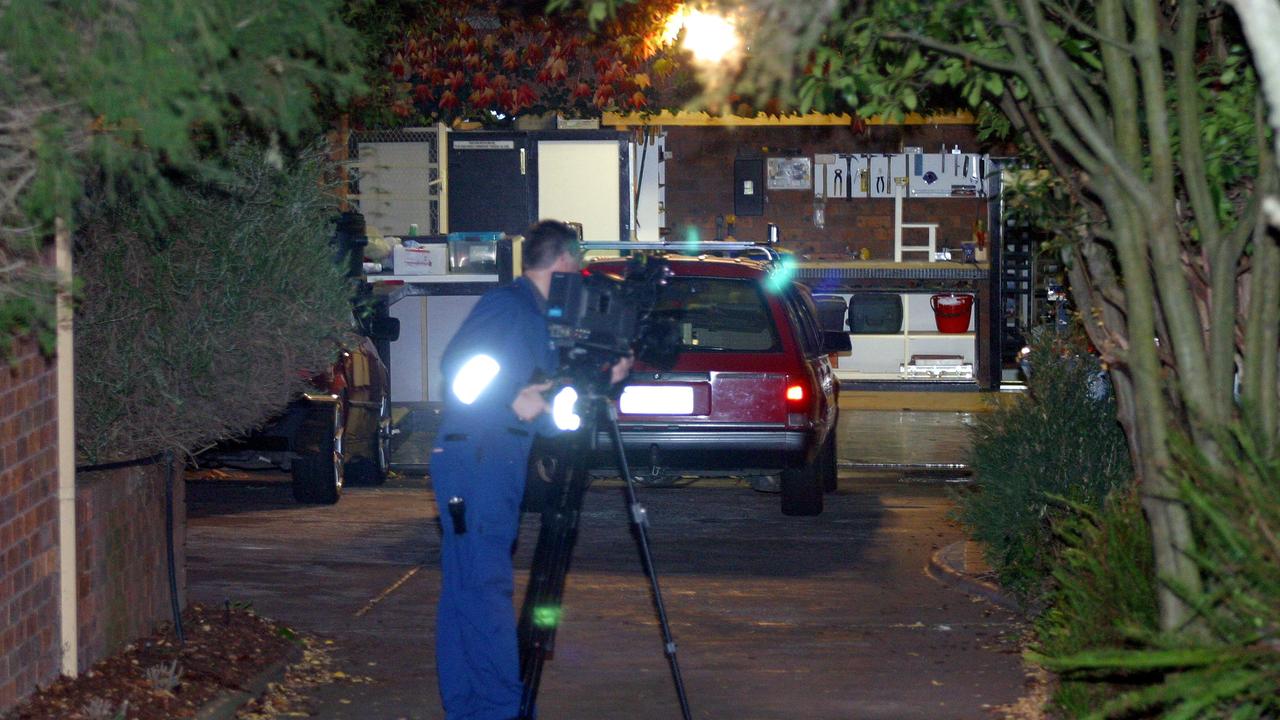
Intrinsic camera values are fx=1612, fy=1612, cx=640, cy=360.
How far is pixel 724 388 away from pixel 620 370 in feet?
14.1

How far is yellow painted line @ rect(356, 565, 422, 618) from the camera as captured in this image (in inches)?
331

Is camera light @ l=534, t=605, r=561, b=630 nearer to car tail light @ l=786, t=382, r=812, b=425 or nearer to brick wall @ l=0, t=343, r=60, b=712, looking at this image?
brick wall @ l=0, t=343, r=60, b=712

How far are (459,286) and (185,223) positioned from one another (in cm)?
1033

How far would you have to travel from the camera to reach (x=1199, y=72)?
21.0ft

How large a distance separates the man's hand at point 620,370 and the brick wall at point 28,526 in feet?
6.77

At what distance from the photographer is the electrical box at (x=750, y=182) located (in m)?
20.7

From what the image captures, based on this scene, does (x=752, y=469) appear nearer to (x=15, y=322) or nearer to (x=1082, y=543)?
(x=1082, y=543)

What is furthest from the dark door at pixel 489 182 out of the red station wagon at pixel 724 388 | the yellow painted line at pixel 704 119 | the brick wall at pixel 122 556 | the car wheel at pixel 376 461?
the brick wall at pixel 122 556

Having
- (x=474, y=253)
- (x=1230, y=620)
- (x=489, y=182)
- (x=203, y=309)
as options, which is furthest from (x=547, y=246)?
(x=489, y=182)

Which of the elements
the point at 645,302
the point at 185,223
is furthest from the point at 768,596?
the point at 185,223

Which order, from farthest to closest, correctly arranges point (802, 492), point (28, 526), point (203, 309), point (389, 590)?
1. point (802, 492)
2. point (389, 590)
3. point (203, 309)
4. point (28, 526)

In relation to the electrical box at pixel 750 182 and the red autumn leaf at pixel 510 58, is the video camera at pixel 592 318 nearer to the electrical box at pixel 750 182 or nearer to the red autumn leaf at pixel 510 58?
the red autumn leaf at pixel 510 58

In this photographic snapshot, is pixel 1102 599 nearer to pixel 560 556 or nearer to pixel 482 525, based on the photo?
pixel 560 556

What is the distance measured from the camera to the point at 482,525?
5.79 meters
